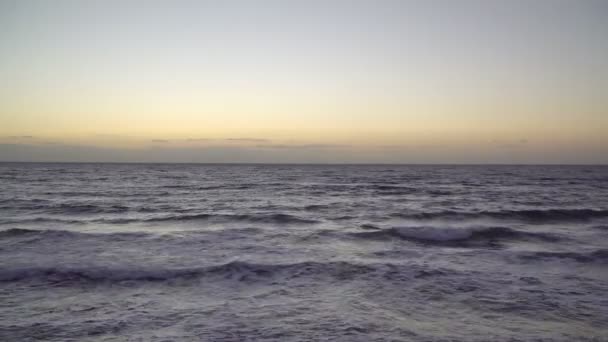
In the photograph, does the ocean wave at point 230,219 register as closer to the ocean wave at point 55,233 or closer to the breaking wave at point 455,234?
the ocean wave at point 55,233

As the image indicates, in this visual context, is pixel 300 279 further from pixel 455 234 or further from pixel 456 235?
pixel 455 234

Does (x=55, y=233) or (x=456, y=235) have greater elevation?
(x=456, y=235)

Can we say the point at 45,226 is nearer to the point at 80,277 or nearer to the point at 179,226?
the point at 179,226

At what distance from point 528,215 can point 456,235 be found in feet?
30.5

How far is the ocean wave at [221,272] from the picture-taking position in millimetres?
9227

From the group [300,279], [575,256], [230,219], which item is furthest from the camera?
[230,219]

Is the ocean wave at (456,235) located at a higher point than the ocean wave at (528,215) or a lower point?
lower

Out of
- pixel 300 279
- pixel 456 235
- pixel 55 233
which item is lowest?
pixel 55 233

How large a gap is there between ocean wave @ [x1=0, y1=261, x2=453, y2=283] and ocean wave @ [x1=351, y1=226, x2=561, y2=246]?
203 inches

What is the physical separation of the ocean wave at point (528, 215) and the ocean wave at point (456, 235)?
361 centimetres

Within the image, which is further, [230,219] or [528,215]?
[528,215]

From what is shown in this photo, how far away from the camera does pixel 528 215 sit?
22156 millimetres

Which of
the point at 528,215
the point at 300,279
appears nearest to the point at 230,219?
the point at 300,279

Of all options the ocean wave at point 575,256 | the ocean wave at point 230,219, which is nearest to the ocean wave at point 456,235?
the ocean wave at point 575,256
